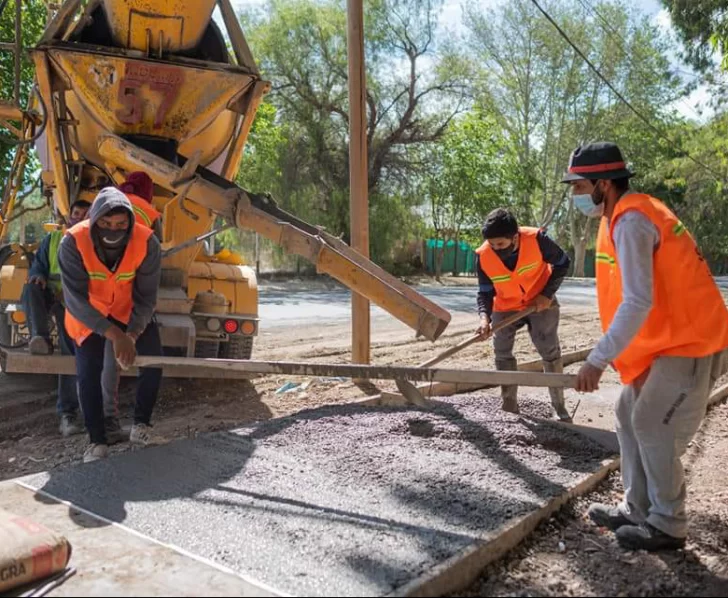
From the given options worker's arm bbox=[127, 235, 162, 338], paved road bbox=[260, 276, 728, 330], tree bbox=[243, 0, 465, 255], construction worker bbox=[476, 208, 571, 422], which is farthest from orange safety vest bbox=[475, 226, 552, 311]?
tree bbox=[243, 0, 465, 255]

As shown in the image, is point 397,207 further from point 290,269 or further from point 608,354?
point 608,354

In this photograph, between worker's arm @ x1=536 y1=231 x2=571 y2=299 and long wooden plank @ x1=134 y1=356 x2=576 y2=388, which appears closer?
long wooden plank @ x1=134 y1=356 x2=576 y2=388

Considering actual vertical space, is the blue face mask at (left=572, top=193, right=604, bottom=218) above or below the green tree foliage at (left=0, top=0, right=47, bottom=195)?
below

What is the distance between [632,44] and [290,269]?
16.8m

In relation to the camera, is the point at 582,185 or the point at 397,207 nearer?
the point at 582,185

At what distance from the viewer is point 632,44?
30.7 m

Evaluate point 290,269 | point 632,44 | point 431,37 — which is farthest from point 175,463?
point 632,44

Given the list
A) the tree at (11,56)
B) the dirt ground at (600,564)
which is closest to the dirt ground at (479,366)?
the dirt ground at (600,564)

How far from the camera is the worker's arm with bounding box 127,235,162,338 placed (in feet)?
14.6

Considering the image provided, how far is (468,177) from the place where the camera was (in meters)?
27.2

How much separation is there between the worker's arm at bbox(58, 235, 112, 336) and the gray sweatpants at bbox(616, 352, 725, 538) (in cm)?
277

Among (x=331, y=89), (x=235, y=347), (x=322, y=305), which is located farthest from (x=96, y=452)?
(x=331, y=89)

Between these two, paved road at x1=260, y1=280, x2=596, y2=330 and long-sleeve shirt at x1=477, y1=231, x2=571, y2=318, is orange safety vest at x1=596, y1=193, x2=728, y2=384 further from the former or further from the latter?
paved road at x1=260, y1=280, x2=596, y2=330

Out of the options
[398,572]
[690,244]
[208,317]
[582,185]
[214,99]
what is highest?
[214,99]
